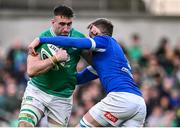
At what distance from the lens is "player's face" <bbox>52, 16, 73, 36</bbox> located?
12.6 meters

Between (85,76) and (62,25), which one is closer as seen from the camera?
(62,25)

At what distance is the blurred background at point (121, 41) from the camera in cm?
1992

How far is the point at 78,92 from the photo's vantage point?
2039 cm

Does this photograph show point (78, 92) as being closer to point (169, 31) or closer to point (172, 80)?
point (172, 80)

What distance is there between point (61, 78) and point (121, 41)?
1122 cm

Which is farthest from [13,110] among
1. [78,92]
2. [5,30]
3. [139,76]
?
[5,30]

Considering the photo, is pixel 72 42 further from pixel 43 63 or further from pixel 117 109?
pixel 117 109

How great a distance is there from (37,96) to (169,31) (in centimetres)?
1374

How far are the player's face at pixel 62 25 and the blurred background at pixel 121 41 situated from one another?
266 inches

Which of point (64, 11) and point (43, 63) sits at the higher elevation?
point (64, 11)

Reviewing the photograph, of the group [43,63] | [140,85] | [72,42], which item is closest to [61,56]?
[43,63]

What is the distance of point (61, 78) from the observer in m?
12.8

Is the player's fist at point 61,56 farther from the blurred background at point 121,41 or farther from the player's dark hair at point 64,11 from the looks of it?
the blurred background at point 121,41

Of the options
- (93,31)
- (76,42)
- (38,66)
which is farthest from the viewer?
(93,31)
